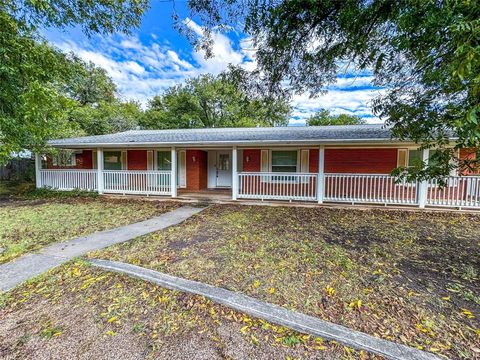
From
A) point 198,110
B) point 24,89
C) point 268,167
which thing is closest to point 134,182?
point 24,89

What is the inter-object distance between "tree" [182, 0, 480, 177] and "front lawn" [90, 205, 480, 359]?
5.20 feet

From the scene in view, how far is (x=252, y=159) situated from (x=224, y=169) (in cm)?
203

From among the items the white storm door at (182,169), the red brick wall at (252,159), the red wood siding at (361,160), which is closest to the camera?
the red wood siding at (361,160)

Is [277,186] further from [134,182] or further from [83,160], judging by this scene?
[83,160]

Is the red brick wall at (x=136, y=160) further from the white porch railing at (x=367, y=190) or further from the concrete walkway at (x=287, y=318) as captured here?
the concrete walkway at (x=287, y=318)

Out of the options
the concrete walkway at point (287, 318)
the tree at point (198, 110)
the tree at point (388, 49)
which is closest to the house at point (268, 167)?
the tree at point (388, 49)

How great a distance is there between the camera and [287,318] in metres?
2.30

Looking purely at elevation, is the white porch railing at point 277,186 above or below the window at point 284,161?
below

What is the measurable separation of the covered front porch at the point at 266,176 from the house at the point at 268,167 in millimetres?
26

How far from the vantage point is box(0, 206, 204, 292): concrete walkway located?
3.24m

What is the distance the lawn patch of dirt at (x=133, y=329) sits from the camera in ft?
6.40

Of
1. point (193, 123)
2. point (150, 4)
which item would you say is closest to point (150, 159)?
point (150, 4)

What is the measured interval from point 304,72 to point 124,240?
5457 mm

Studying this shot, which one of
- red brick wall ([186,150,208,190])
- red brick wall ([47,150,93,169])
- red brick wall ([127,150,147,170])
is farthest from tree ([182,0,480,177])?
red brick wall ([47,150,93,169])
